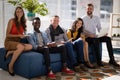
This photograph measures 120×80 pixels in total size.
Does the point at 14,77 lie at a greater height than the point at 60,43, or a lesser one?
lesser

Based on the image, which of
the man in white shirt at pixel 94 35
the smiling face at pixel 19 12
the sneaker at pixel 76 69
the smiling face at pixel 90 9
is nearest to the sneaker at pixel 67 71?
the sneaker at pixel 76 69

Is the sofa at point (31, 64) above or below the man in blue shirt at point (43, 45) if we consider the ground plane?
below

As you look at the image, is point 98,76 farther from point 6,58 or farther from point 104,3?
point 104,3

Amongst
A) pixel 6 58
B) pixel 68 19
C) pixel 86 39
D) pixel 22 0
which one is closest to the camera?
pixel 6 58

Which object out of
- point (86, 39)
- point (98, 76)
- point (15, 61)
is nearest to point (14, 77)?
point (15, 61)

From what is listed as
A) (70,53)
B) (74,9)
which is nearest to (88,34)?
(70,53)

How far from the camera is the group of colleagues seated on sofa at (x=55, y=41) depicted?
362 centimetres

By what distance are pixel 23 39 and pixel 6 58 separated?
0.45 meters

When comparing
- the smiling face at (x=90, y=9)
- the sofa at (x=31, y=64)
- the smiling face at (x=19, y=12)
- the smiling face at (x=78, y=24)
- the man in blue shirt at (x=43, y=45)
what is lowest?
the sofa at (x=31, y=64)

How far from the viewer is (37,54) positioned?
3.51m

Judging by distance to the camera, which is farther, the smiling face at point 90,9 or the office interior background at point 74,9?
the office interior background at point 74,9

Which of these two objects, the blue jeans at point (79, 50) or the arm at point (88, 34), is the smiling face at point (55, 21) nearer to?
the blue jeans at point (79, 50)

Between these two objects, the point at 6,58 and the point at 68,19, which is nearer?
the point at 6,58

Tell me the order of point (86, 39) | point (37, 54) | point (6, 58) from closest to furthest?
point (37, 54) → point (6, 58) → point (86, 39)
